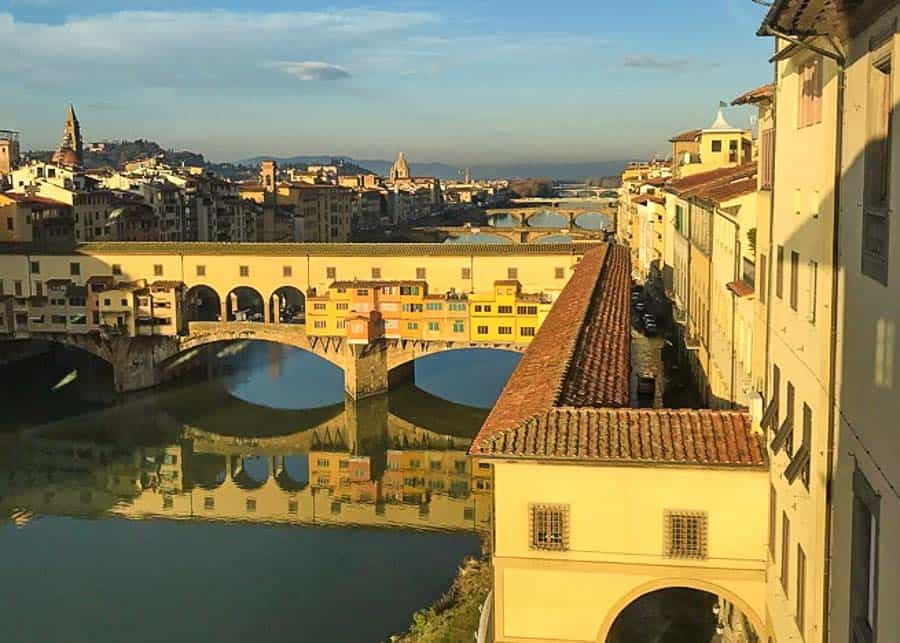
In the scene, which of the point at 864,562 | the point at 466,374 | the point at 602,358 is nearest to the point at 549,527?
the point at 864,562

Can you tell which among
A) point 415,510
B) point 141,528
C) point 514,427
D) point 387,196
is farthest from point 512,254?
point 387,196

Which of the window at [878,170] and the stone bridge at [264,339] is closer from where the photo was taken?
the window at [878,170]

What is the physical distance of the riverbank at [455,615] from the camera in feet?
35.1

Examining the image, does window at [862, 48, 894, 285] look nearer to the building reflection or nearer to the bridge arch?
the bridge arch

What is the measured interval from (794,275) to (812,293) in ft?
2.03

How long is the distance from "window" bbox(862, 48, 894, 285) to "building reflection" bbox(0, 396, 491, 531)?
44.6 ft

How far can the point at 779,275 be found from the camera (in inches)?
263

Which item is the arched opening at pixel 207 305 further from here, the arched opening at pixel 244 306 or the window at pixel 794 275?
the window at pixel 794 275

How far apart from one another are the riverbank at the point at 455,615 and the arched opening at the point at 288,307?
64.8 ft

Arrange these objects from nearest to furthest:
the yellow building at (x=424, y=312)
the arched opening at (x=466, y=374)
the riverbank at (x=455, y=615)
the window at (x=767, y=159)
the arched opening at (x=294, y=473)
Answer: the window at (x=767, y=159), the riverbank at (x=455, y=615), the arched opening at (x=294, y=473), the yellow building at (x=424, y=312), the arched opening at (x=466, y=374)

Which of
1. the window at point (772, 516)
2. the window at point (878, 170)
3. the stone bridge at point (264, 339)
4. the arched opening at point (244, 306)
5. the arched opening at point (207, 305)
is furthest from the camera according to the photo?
the arched opening at point (244, 306)

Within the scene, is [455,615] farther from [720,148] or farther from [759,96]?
[720,148]

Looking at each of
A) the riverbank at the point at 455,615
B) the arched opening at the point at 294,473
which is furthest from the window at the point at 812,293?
the arched opening at the point at 294,473

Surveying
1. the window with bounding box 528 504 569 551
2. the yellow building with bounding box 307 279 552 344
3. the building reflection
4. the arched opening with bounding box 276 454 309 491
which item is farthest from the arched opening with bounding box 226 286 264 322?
the window with bounding box 528 504 569 551
